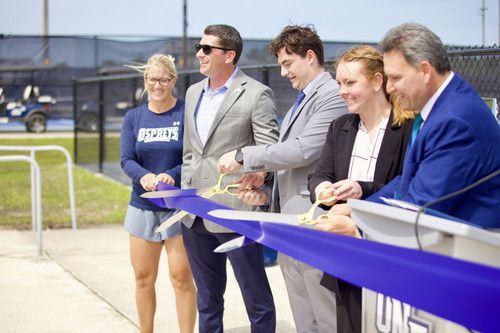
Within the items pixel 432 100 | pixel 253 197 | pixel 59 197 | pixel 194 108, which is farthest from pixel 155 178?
pixel 59 197

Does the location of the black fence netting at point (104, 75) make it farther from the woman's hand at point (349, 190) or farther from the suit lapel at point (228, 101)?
the woman's hand at point (349, 190)

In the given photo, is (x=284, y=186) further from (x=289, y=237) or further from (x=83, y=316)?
(x=83, y=316)

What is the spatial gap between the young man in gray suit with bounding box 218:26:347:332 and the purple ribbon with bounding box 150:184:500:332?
922 millimetres

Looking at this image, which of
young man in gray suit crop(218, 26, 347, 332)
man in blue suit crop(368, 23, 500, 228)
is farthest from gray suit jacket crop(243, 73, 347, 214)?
man in blue suit crop(368, 23, 500, 228)

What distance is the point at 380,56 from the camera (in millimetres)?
2744

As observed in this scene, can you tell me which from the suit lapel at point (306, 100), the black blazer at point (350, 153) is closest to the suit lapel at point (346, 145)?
the black blazer at point (350, 153)

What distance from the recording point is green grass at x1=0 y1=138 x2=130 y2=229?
9.27 meters

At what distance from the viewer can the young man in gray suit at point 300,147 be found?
10.3ft

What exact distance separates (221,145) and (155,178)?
1.85 ft

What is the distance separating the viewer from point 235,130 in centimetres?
370

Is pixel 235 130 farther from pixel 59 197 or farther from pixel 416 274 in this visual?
pixel 59 197

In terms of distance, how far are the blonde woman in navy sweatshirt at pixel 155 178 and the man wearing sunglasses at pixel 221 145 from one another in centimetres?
24

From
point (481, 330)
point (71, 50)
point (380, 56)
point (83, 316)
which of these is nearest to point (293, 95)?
point (83, 316)

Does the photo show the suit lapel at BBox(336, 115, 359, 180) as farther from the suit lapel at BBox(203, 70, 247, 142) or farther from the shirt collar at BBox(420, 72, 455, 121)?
the suit lapel at BBox(203, 70, 247, 142)
